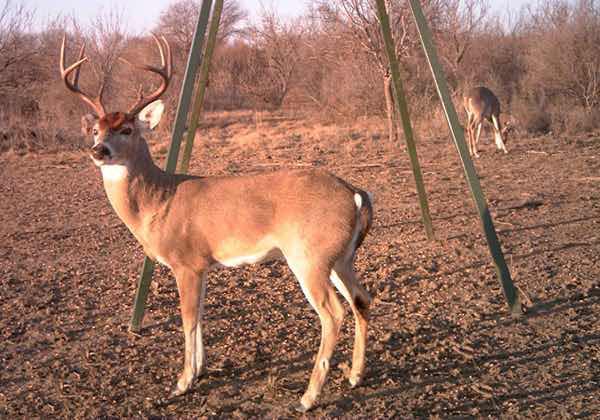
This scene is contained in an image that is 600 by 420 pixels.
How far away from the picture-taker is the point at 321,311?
4102 mm

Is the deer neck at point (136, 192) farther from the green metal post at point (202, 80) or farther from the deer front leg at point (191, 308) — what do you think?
the green metal post at point (202, 80)

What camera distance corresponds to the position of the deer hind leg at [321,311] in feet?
13.4

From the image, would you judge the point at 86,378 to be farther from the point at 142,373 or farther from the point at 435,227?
the point at 435,227

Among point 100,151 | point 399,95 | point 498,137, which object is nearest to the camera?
point 100,151

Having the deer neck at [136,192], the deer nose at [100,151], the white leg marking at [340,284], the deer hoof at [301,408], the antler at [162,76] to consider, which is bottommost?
the deer hoof at [301,408]

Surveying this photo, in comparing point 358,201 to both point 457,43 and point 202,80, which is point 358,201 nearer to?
point 202,80

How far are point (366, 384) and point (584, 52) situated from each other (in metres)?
21.4

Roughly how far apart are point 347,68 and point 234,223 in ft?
71.1

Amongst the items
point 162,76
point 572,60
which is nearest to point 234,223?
point 162,76

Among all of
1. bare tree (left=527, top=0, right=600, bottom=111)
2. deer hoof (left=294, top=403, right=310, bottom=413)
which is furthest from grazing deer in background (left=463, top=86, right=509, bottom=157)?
deer hoof (left=294, top=403, right=310, bottom=413)

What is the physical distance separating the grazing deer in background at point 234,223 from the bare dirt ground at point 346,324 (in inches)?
15.9

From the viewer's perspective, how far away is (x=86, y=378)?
15.1ft

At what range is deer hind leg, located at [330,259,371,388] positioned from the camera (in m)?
4.43

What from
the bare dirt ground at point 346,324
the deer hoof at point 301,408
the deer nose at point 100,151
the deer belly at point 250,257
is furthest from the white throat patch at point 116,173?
the deer hoof at point 301,408
